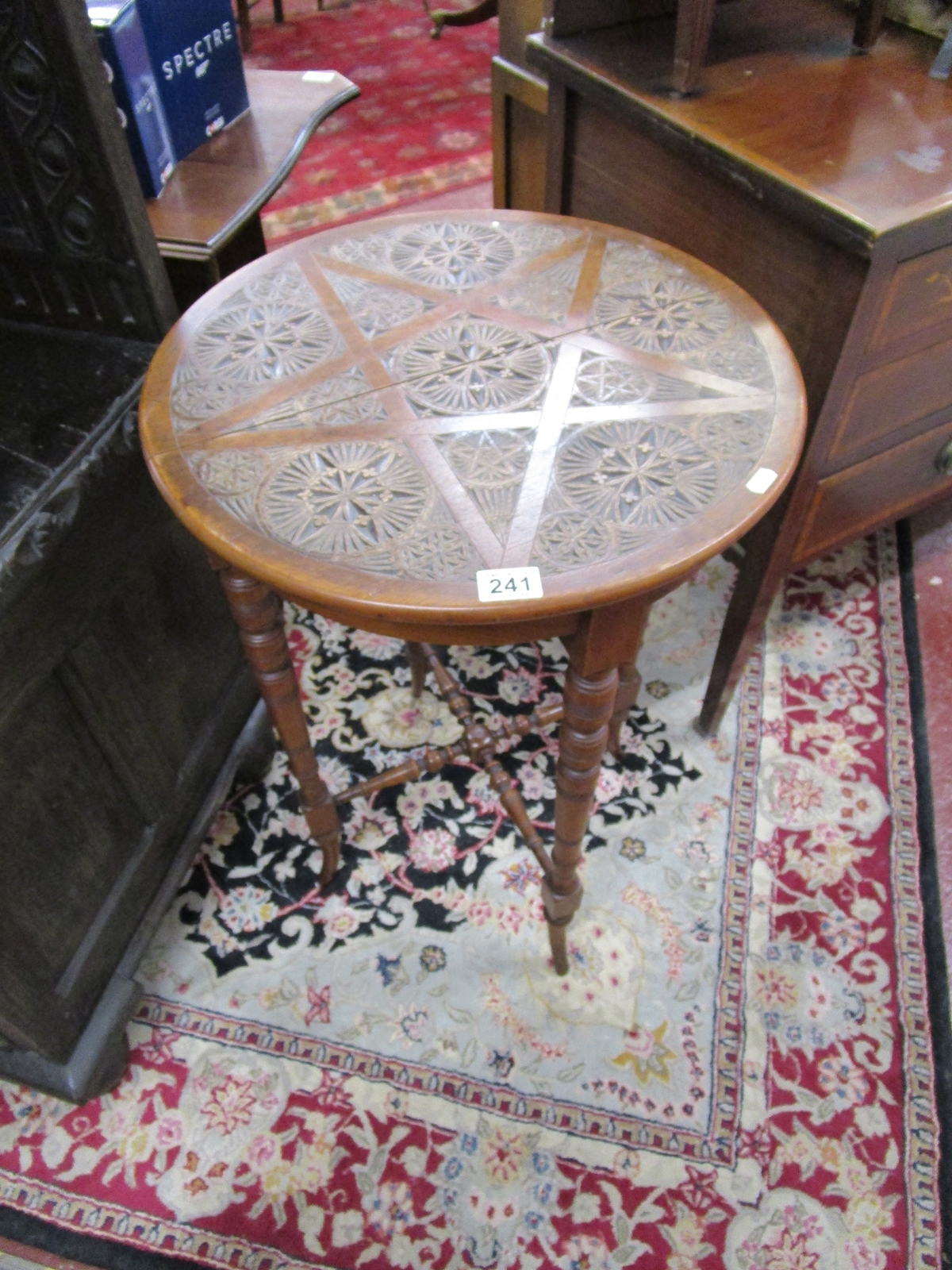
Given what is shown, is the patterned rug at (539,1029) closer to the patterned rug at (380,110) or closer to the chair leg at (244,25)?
the patterned rug at (380,110)

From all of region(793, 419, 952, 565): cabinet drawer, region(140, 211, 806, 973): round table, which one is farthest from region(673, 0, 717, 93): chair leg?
region(793, 419, 952, 565): cabinet drawer

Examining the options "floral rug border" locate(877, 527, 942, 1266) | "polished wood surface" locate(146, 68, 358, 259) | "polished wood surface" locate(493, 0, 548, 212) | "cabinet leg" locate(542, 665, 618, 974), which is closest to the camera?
"cabinet leg" locate(542, 665, 618, 974)

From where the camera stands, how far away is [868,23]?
129cm

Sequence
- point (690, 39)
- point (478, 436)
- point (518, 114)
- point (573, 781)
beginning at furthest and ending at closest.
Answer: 1. point (518, 114)
2. point (690, 39)
3. point (573, 781)
4. point (478, 436)

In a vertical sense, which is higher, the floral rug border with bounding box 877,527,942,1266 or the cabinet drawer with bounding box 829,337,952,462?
the cabinet drawer with bounding box 829,337,952,462

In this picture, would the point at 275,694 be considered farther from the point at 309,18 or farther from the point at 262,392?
the point at 309,18

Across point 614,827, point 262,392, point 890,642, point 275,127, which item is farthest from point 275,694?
point 890,642

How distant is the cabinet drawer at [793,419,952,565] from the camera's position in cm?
130

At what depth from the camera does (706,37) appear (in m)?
1.19

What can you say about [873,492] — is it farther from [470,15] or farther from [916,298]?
[470,15]

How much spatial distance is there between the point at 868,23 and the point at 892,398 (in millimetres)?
585

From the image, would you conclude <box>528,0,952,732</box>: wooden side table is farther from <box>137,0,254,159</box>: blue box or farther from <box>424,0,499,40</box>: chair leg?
<box>424,0,499,40</box>: chair leg

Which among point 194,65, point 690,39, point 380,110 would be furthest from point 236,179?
point 380,110

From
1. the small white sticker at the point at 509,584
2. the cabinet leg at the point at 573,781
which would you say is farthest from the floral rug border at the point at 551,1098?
the small white sticker at the point at 509,584
